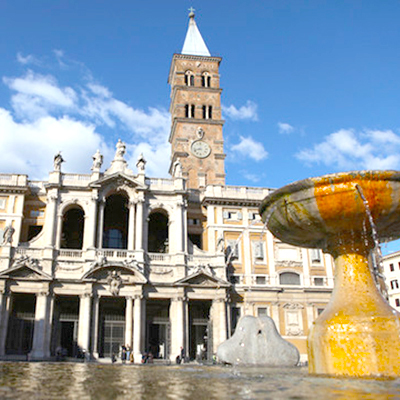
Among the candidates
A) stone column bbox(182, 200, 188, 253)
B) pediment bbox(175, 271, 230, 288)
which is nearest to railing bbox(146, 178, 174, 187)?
stone column bbox(182, 200, 188, 253)

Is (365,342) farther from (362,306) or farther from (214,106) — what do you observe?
(214,106)

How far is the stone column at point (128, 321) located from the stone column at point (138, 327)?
Result: 29 cm

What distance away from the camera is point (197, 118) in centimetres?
5019

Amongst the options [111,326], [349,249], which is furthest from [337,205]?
[111,326]

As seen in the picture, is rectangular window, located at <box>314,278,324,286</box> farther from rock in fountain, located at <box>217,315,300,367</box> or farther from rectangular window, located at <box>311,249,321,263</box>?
rock in fountain, located at <box>217,315,300,367</box>

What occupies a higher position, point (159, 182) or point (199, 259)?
point (159, 182)

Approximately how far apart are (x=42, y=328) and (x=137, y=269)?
732cm

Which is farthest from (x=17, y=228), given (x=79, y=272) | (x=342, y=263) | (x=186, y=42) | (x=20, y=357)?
(x=186, y=42)

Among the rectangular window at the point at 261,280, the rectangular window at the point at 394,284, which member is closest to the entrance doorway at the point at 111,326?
the rectangular window at the point at 261,280

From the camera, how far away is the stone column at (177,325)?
31766mm

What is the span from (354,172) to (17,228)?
30.4 metres

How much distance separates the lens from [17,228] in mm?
34312

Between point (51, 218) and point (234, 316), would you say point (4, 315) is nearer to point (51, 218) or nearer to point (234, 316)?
point (51, 218)

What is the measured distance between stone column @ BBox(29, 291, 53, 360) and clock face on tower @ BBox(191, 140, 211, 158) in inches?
887
